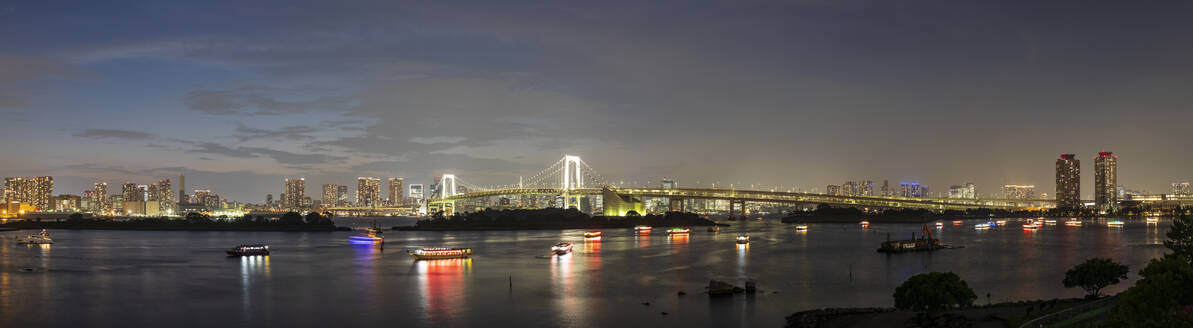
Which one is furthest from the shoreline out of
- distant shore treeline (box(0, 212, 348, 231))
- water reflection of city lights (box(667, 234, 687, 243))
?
water reflection of city lights (box(667, 234, 687, 243))

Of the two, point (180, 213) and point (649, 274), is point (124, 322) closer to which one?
point (649, 274)

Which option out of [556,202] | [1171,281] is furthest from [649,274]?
[556,202]

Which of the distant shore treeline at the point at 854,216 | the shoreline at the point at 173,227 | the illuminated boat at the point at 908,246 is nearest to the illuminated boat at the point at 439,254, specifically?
the illuminated boat at the point at 908,246

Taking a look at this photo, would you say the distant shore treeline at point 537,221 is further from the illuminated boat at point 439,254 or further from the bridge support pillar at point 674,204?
the illuminated boat at point 439,254

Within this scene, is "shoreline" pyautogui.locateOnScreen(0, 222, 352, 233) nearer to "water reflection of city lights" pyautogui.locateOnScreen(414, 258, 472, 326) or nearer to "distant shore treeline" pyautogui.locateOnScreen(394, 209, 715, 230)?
"distant shore treeline" pyautogui.locateOnScreen(394, 209, 715, 230)

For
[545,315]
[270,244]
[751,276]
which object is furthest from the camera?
[270,244]

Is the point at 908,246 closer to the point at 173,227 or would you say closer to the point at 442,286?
the point at 442,286

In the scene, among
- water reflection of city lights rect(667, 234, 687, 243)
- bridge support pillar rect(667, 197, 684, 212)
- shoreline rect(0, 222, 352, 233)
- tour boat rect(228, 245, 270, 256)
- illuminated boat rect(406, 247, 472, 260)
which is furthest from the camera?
bridge support pillar rect(667, 197, 684, 212)

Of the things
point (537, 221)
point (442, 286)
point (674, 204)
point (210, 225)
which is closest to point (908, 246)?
point (442, 286)
